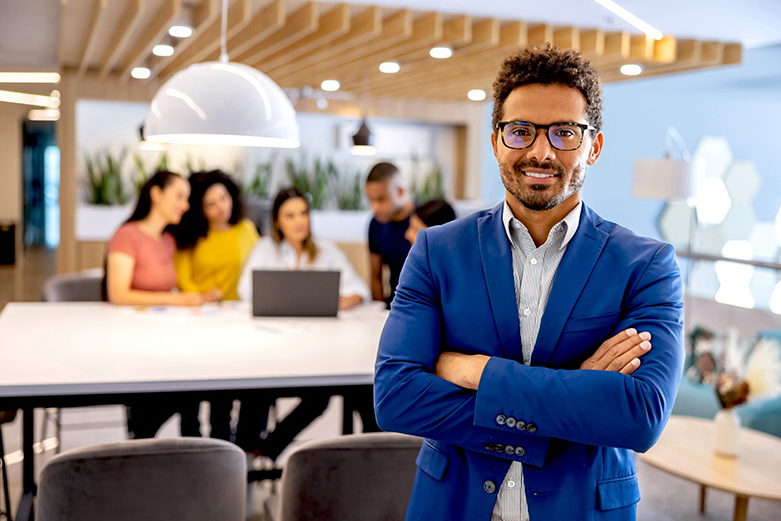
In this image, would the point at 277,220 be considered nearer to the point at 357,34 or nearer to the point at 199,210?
the point at 199,210

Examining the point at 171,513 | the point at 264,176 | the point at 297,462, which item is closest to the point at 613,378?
the point at 297,462

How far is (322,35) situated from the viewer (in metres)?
4.60

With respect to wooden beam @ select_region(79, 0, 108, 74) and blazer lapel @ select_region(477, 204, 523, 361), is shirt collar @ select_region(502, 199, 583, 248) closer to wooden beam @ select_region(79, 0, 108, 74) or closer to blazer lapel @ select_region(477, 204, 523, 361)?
blazer lapel @ select_region(477, 204, 523, 361)

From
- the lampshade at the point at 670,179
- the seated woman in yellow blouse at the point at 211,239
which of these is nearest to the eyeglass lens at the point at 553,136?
the seated woman in yellow blouse at the point at 211,239

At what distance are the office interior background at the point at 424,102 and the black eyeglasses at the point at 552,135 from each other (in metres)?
0.80

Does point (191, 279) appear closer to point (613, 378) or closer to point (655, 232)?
point (613, 378)

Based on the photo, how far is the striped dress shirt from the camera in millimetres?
1266

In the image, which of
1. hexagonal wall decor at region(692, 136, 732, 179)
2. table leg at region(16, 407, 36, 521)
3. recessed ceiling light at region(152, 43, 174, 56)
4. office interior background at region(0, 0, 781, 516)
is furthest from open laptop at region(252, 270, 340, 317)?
hexagonal wall decor at region(692, 136, 732, 179)

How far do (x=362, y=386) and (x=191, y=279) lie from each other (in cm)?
162

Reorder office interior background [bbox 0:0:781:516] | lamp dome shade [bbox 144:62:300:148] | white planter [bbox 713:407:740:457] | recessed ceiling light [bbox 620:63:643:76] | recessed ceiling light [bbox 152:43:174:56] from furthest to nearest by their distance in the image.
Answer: recessed ceiling light [bbox 620:63:643:76]
recessed ceiling light [bbox 152:43:174:56]
office interior background [bbox 0:0:781:516]
white planter [bbox 713:407:740:457]
lamp dome shade [bbox 144:62:300:148]

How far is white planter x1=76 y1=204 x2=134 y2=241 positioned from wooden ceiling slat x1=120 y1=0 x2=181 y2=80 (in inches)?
66.3

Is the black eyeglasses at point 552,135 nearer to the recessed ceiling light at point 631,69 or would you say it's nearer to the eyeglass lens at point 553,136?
the eyeglass lens at point 553,136

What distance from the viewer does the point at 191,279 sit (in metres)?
3.57

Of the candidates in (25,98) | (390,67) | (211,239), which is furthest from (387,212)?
(25,98)
